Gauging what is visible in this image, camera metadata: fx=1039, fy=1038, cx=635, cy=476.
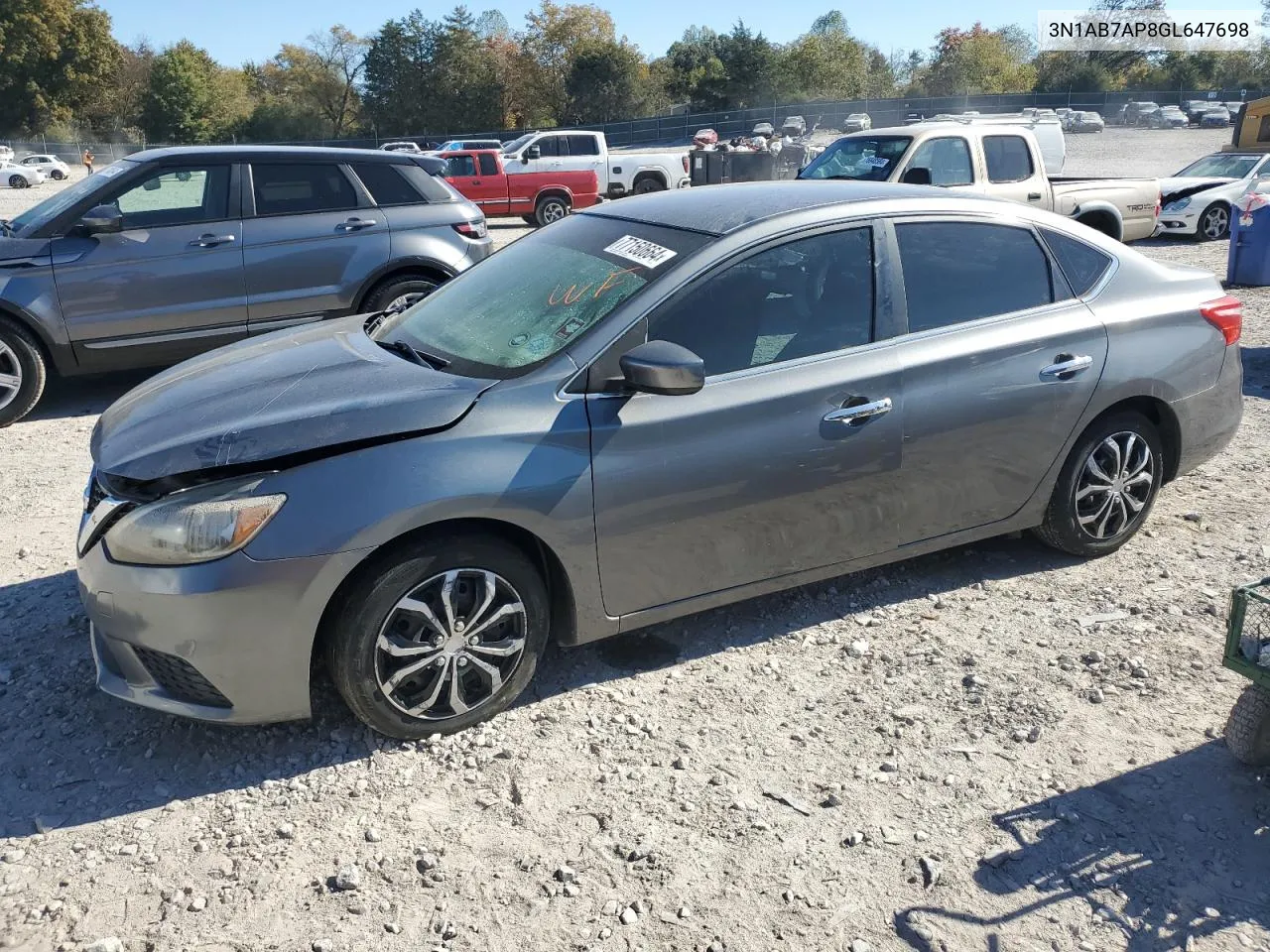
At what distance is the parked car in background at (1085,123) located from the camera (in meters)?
56.2

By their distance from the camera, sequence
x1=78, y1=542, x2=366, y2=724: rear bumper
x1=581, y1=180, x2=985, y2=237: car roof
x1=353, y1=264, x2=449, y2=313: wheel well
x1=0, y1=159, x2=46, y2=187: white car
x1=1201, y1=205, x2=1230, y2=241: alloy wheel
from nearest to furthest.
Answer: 1. x1=78, y1=542, x2=366, y2=724: rear bumper
2. x1=581, y1=180, x2=985, y2=237: car roof
3. x1=353, y1=264, x2=449, y2=313: wheel well
4. x1=1201, y1=205, x2=1230, y2=241: alloy wheel
5. x1=0, y1=159, x2=46, y2=187: white car

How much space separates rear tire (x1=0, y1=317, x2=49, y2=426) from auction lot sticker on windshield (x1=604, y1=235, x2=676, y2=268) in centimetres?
492

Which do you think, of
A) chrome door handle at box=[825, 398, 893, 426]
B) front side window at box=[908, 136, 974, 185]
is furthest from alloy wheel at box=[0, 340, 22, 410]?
front side window at box=[908, 136, 974, 185]

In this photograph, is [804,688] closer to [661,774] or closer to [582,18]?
[661,774]

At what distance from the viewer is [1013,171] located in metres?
11.2

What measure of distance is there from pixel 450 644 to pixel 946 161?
9.18 metres

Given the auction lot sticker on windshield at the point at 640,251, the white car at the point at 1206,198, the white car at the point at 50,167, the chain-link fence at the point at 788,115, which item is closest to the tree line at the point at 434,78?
the chain-link fence at the point at 788,115

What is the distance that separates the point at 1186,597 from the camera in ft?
14.4

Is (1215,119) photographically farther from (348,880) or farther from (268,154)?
(348,880)

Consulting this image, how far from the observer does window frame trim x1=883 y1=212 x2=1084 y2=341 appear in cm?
404

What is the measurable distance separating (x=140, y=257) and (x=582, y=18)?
254 ft

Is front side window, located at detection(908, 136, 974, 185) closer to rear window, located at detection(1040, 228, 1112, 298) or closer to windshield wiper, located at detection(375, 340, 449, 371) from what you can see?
rear window, located at detection(1040, 228, 1112, 298)

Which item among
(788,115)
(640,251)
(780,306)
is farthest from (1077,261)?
(788,115)

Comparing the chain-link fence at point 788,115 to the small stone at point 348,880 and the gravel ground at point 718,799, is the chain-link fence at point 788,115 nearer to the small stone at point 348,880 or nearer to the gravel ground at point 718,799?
the gravel ground at point 718,799
